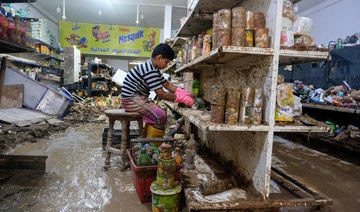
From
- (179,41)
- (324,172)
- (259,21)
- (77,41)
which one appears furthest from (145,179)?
(77,41)

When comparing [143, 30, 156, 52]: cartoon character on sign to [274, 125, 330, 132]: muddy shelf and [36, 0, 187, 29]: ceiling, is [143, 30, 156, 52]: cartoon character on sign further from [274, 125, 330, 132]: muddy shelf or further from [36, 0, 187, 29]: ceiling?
[274, 125, 330, 132]: muddy shelf

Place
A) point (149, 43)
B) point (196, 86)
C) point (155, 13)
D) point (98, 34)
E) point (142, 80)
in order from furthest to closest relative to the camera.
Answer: point (149, 43)
point (155, 13)
point (98, 34)
point (196, 86)
point (142, 80)

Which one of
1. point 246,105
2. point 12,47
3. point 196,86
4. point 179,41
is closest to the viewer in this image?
point 246,105

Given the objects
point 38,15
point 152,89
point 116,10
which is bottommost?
point 152,89

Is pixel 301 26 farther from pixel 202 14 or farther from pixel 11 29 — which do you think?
pixel 11 29

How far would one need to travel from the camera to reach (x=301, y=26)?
1.82 metres

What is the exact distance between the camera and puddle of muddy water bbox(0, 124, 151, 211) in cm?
193

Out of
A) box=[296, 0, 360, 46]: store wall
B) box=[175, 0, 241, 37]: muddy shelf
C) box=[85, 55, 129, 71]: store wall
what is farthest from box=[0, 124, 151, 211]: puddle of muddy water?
box=[85, 55, 129, 71]: store wall

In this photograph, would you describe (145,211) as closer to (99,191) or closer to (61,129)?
(99,191)

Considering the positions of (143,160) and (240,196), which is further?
(143,160)

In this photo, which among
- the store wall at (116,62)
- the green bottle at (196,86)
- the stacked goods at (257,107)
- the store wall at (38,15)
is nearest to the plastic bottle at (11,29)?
the green bottle at (196,86)

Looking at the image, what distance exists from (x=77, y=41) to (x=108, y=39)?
1467mm

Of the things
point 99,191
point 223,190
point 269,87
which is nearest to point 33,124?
point 99,191

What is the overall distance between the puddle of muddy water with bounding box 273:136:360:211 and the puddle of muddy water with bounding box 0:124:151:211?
1.92 m
